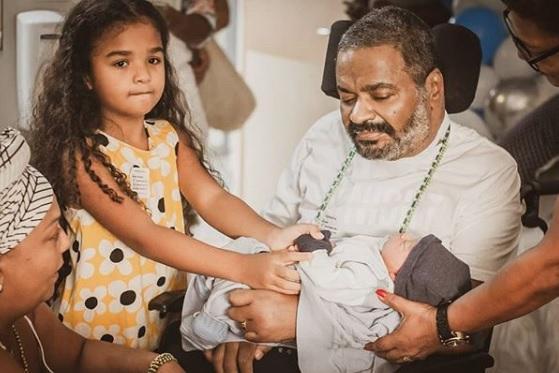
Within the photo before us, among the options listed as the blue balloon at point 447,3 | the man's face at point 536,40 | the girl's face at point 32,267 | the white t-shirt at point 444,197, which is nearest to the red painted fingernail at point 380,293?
the white t-shirt at point 444,197

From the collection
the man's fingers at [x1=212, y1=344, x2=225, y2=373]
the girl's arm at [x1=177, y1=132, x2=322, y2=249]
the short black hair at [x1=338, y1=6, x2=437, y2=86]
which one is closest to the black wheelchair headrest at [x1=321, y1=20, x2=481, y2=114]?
the short black hair at [x1=338, y1=6, x2=437, y2=86]

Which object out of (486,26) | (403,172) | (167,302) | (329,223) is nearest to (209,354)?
(167,302)

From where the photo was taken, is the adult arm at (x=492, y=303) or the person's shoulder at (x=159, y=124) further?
the person's shoulder at (x=159, y=124)

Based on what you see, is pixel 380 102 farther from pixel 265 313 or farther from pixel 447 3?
pixel 447 3

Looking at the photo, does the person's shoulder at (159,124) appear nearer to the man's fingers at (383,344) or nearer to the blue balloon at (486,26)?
the man's fingers at (383,344)

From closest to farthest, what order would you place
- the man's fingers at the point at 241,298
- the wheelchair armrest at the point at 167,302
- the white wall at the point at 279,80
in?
the man's fingers at the point at 241,298, the wheelchair armrest at the point at 167,302, the white wall at the point at 279,80

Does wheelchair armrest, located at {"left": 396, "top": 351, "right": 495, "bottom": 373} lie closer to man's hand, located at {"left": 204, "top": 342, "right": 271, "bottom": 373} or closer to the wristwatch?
the wristwatch

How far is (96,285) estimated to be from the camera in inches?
79.8

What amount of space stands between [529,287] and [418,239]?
32 cm

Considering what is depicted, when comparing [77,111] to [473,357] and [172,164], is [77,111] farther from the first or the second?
[473,357]

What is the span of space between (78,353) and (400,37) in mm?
1052

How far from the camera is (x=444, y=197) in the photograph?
2082 millimetres

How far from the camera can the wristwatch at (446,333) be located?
188 centimetres

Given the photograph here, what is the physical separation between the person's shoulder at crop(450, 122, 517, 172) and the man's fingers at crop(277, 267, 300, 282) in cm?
52
